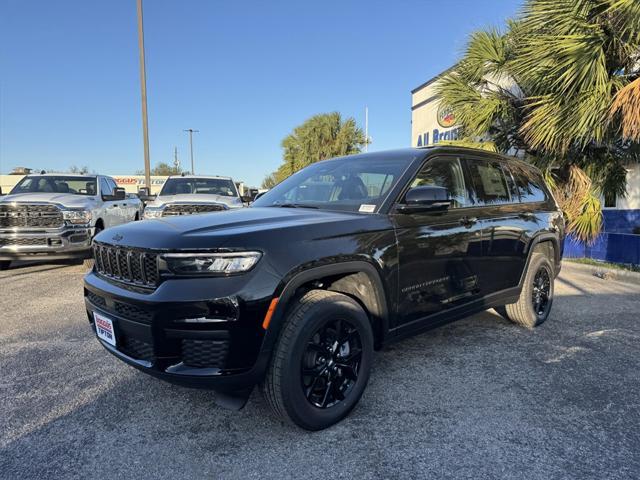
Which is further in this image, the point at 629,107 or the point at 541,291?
→ the point at 629,107

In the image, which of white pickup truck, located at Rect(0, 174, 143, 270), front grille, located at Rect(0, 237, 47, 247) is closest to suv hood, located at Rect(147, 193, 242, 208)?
white pickup truck, located at Rect(0, 174, 143, 270)

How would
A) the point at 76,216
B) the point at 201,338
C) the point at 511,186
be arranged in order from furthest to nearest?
1. the point at 76,216
2. the point at 511,186
3. the point at 201,338

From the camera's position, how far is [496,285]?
402 centimetres

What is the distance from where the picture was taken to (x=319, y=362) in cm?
269

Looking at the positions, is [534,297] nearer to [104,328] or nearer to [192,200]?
[104,328]

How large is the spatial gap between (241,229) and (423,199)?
1238 millimetres

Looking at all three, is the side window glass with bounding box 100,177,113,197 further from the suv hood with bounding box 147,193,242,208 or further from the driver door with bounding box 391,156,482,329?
the driver door with bounding box 391,156,482,329

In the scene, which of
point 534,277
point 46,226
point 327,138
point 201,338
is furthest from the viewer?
point 327,138

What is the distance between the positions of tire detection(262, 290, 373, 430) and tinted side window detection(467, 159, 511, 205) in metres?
1.82

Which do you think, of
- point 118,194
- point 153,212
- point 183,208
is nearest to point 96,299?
point 183,208

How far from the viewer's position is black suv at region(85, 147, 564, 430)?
233cm

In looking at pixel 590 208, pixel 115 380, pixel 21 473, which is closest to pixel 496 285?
pixel 115 380

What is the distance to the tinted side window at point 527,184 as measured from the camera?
4.54m

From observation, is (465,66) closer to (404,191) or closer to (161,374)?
(404,191)
